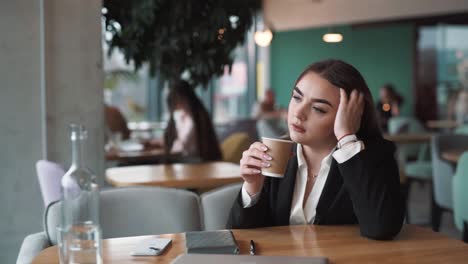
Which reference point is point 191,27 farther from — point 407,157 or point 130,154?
point 407,157

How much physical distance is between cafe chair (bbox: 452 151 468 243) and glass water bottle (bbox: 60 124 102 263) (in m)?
2.88

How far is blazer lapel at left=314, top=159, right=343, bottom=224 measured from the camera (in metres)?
2.13

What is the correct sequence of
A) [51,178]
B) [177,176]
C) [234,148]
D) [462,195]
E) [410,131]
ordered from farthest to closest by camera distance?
[410,131]
[234,148]
[462,195]
[177,176]
[51,178]

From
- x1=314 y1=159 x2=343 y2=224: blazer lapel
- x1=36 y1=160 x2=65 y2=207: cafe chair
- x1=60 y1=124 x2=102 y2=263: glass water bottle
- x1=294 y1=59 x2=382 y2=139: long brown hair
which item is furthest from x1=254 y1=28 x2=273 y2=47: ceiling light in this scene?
x1=60 y1=124 x2=102 y2=263: glass water bottle

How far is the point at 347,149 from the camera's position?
203 cm

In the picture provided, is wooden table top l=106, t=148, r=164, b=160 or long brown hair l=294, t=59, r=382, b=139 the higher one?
long brown hair l=294, t=59, r=382, b=139

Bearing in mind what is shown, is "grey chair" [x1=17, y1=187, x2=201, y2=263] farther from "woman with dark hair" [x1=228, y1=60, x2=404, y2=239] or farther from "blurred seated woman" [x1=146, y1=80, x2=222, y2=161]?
"blurred seated woman" [x1=146, y1=80, x2=222, y2=161]

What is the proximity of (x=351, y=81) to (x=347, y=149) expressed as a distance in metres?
0.24

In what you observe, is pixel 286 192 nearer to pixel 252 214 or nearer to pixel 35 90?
pixel 252 214

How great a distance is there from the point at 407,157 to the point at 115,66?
5.27 meters

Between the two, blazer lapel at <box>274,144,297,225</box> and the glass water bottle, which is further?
blazer lapel at <box>274,144,297,225</box>

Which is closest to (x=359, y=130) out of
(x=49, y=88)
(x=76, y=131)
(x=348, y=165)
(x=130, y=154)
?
(x=348, y=165)

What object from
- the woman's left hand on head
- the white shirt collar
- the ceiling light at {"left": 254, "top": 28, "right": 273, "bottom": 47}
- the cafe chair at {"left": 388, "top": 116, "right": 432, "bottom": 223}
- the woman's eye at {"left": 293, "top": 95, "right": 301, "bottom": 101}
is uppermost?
the ceiling light at {"left": 254, "top": 28, "right": 273, "bottom": 47}

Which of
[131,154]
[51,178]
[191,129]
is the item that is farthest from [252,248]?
[131,154]
